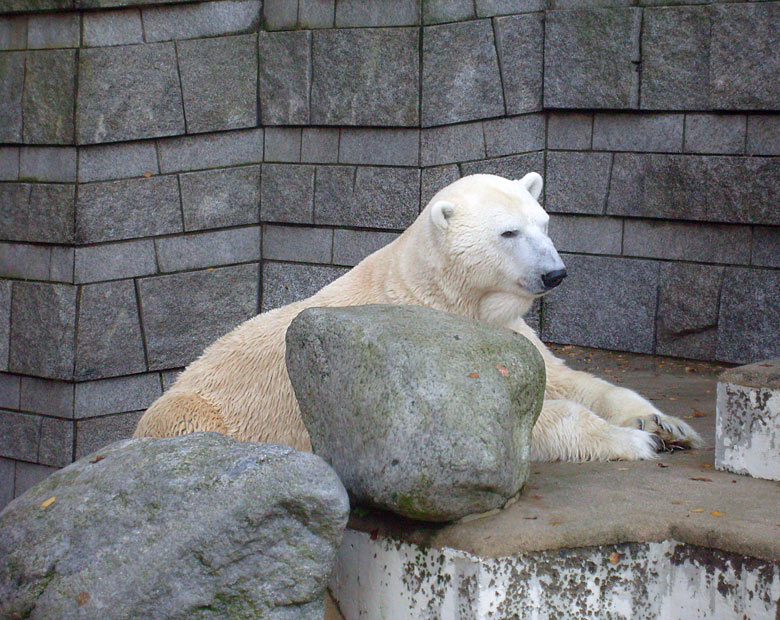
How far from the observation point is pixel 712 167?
5855 millimetres

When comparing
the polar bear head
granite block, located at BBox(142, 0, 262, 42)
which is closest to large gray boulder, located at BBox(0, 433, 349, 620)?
the polar bear head

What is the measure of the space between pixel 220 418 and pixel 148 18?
123 inches

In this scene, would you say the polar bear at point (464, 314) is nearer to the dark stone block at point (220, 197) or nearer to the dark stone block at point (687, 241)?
the dark stone block at point (687, 241)

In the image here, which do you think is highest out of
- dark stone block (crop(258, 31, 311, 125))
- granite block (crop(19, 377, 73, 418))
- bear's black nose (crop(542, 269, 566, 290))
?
dark stone block (crop(258, 31, 311, 125))

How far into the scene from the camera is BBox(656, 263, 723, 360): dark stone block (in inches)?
233

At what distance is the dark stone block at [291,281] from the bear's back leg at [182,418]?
8.03ft

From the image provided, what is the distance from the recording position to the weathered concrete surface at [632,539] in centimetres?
294

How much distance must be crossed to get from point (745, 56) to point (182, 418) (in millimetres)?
3665

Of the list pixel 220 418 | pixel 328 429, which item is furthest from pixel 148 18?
pixel 328 429

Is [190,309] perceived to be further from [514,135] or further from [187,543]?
[187,543]

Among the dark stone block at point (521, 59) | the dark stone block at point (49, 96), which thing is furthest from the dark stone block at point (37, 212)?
the dark stone block at point (521, 59)

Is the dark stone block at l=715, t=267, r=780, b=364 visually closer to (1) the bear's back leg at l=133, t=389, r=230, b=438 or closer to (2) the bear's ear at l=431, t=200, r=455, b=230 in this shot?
(2) the bear's ear at l=431, t=200, r=455, b=230

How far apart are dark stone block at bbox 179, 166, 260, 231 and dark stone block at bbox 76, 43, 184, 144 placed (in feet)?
1.14

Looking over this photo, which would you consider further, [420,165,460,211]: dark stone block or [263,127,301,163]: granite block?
[263,127,301,163]: granite block
